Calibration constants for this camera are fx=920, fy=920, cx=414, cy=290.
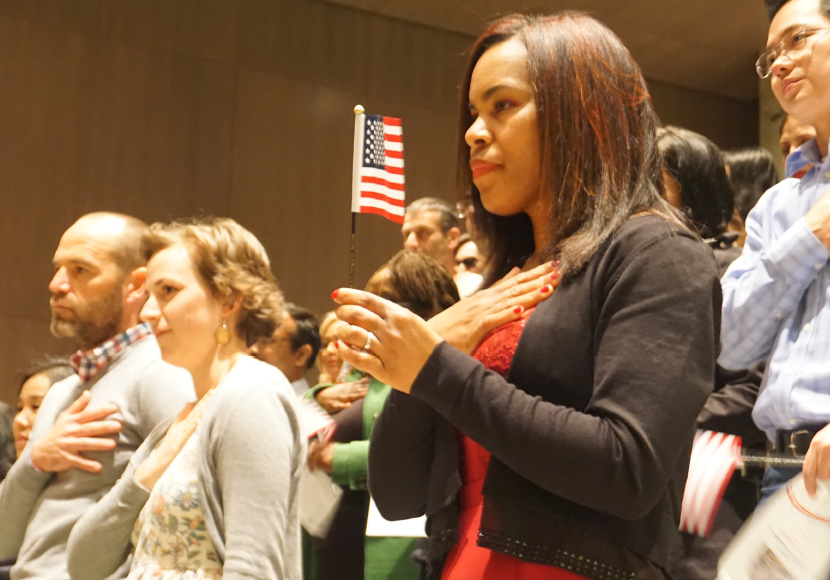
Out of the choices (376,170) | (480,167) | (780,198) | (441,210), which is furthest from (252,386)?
(441,210)

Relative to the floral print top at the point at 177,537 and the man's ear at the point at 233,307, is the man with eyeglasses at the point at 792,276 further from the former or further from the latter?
the man's ear at the point at 233,307

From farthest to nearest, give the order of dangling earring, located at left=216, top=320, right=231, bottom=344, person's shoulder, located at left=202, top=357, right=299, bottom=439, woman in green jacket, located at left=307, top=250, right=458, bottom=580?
woman in green jacket, located at left=307, top=250, right=458, bottom=580, dangling earring, located at left=216, top=320, right=231, bottom=344, person's shoulder, located at left=202, top=357, right=299, bottom=439

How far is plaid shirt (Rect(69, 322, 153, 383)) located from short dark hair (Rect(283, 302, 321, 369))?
1404mm

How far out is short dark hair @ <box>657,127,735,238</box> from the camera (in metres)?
2.48

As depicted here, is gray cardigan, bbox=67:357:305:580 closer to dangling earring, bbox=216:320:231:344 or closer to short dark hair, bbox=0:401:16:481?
dangling earring, bbox=216:320:231:344

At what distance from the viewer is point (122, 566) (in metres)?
2.31

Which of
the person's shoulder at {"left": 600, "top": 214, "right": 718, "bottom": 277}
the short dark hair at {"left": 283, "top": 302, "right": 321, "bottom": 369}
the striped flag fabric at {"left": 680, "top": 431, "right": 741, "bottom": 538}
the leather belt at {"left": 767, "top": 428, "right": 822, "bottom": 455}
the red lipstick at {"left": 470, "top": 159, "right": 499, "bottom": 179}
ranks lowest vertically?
the short dark hair at {"left": 283, "top": 302, "right": 321, "bottom": 369}

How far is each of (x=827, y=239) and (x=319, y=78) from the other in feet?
16.2

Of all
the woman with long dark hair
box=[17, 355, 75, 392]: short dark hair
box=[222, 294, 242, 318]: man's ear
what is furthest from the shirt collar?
box=[17, 355, 75, 392]: short dark hair

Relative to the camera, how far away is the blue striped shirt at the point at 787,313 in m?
1.57

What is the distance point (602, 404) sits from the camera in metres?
1.08

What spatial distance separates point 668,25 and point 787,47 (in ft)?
16.0

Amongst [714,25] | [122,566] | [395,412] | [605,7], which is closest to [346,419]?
[122,566]

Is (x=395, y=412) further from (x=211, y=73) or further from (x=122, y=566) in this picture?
(x=211, y=73)
